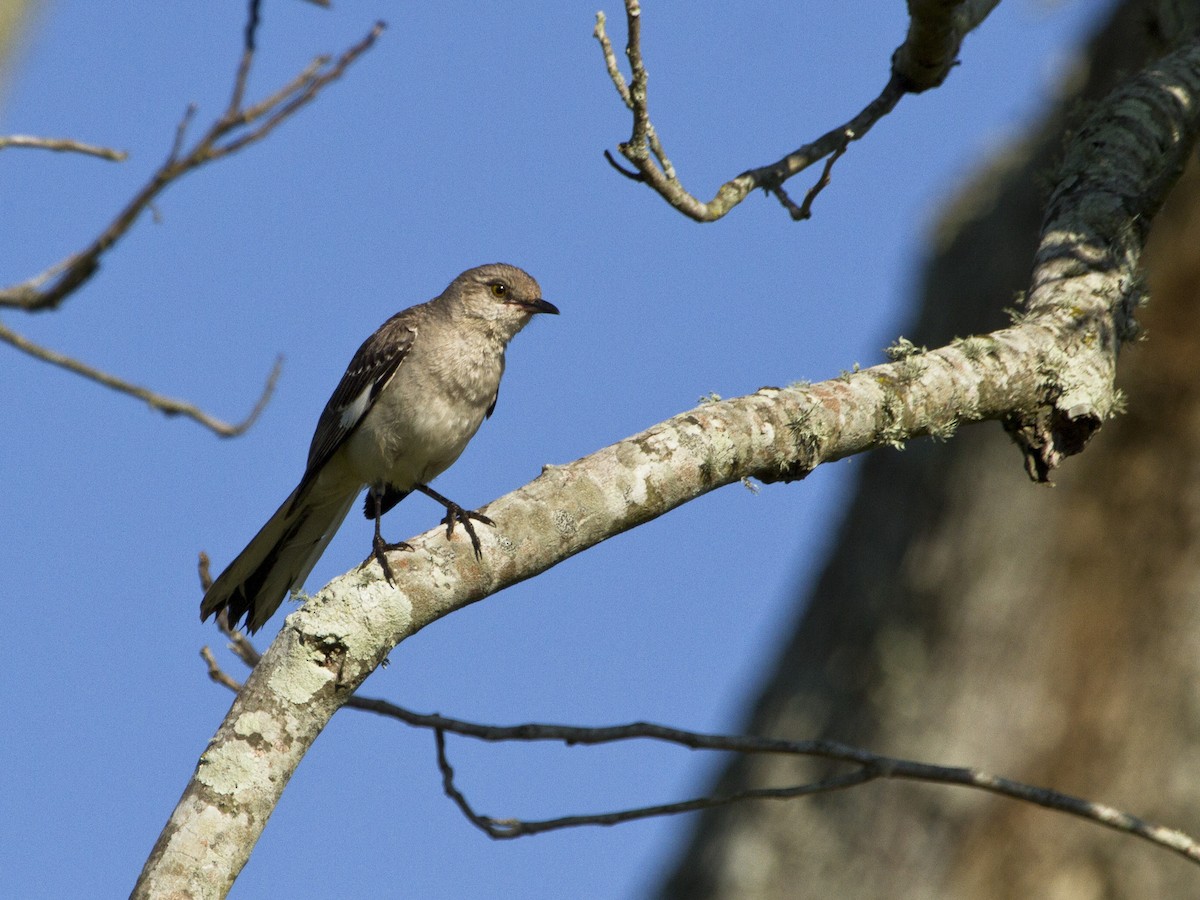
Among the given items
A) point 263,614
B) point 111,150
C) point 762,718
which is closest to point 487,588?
point 111,150

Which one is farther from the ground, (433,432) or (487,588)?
(433,432)

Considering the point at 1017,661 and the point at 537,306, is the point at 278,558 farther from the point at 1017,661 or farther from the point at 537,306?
the point at 1017,661

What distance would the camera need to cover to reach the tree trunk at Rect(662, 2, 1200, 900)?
7887 mm

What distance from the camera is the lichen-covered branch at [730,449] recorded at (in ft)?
9.28

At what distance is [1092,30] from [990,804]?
603cm

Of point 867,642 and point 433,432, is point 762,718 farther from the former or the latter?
point 433,432

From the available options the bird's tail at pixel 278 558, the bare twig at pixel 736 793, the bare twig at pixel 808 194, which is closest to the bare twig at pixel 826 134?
the bare twig at pixel 808 194

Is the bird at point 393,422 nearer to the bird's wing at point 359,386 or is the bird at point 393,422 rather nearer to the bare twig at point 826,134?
the bird's wing at point 359,386

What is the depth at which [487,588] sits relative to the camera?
3.19 m

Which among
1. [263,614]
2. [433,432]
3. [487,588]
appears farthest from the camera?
[433,432]

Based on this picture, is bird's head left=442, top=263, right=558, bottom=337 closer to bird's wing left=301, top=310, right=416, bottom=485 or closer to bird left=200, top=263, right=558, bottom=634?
bird left=200, top=263, right=558, bottom=634

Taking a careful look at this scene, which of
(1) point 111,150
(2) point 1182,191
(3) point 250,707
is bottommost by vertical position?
(3) point 250,707

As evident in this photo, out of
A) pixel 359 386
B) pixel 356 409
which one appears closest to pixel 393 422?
pixel 356 409

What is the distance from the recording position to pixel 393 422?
18.0ft
